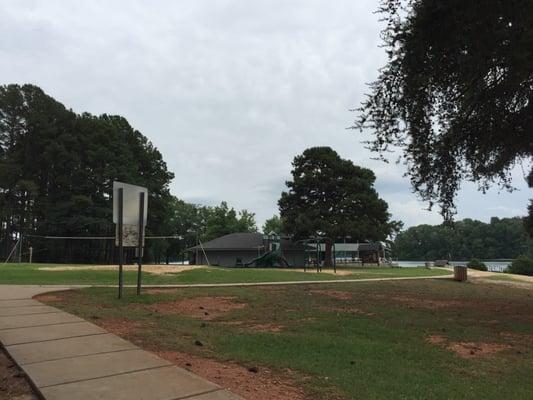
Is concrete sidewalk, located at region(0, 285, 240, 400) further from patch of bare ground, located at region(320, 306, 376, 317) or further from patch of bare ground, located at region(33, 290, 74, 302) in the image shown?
Answer: patch of bare ground, located at region(320, 306, 376, 317)

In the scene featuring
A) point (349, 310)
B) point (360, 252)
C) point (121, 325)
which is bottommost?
point (349, 310)

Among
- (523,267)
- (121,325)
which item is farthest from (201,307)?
(523,267)

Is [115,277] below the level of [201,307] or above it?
above

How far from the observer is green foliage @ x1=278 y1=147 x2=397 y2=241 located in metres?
49.4

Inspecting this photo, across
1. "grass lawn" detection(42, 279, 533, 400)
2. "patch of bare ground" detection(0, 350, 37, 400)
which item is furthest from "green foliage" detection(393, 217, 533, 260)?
"patch of bare ground" detection(0, 350, 37, 400)

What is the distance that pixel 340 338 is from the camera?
8688mm

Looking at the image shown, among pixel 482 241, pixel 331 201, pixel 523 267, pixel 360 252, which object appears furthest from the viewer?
pixel 482 241

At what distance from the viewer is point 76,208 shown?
62.6 meters

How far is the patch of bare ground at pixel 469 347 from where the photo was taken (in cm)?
805

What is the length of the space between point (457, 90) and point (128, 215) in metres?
9.25

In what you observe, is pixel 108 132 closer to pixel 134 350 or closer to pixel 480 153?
pixel 480 153

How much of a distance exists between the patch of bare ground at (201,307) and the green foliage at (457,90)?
19.0 feet

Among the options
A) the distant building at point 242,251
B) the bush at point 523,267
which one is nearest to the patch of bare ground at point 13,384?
the bush at point 523,267

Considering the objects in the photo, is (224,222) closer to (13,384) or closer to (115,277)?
(115,277)
